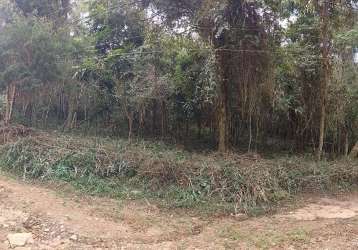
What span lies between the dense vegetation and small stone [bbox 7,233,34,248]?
1.90m

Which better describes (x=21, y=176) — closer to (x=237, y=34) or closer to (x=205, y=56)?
(x=205, y=56)

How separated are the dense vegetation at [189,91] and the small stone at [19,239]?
1.90 metres

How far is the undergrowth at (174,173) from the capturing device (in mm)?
6434

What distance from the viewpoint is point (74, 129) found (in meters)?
10.7

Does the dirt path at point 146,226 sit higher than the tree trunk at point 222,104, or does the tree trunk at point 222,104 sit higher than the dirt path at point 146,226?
the tree trunk at point 222,104

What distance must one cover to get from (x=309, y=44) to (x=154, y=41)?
352 cm

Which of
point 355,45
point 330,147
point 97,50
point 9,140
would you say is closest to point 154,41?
point 97,50

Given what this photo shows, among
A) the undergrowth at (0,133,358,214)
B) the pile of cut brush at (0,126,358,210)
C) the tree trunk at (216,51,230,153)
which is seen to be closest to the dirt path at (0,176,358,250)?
the undergrowth at (0,133,358,214)

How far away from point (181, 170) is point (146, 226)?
5.44 ft

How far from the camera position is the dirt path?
4.89 meters

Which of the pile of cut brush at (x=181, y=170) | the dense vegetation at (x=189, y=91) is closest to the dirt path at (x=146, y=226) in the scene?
the pile of cut brush at (x=181, y=170)

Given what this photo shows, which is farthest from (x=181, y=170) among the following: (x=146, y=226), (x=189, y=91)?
(x=189, y=91)

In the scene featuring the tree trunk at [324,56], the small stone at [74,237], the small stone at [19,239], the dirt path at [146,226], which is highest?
the tree trunk at [324,56]

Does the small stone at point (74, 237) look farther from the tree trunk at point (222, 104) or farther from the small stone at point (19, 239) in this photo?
the tree trunk at point (222, 104)
